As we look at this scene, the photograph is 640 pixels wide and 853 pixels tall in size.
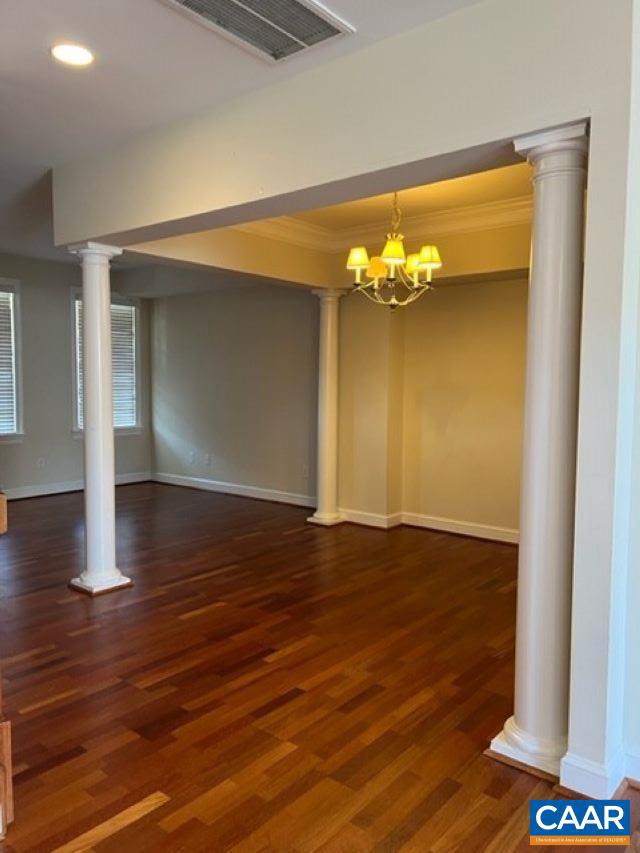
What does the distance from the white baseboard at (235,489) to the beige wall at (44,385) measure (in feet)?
3.76

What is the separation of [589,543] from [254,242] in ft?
12.8

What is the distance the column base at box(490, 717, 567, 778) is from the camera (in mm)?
2283

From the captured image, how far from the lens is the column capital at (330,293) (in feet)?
19.7

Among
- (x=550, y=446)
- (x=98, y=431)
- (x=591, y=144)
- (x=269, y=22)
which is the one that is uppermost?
(x=269, y=22)

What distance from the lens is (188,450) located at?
8203 mm

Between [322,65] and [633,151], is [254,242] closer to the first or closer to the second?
[322,65]

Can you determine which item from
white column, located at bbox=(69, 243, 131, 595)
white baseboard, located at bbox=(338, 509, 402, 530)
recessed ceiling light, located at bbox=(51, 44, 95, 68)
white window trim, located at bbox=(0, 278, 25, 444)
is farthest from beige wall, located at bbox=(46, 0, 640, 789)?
white window trim, located at bbox=(0, 278, 25, 444)

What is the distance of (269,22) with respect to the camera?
2346 millimetres

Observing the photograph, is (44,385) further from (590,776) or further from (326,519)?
(590,776)

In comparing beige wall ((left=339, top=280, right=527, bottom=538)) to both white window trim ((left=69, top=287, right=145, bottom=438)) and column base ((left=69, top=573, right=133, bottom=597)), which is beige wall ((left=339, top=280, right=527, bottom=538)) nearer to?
column base ((left=69, top=573, right=133, bottom=597))

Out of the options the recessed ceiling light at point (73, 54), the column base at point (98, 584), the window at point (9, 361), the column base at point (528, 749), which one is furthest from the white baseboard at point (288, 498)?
the recessed ceiling light at point (73, 54)

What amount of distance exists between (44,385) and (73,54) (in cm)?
542

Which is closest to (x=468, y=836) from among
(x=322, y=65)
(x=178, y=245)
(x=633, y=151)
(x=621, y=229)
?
(x=621, y=229)

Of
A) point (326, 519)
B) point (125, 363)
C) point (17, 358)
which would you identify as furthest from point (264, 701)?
point (125, 363)
